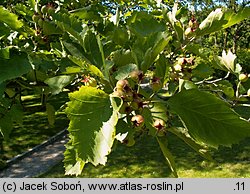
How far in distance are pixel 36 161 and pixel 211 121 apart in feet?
23.5

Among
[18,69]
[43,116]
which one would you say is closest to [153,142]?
[43,116]

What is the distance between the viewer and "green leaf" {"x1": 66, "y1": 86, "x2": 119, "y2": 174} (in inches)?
38.8

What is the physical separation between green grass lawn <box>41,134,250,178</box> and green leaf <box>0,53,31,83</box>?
17.9 ft

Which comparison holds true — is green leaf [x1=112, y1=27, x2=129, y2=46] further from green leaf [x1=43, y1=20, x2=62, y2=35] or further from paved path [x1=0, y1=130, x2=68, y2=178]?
paved path [x1=0, y1=130, x2=68, y2=178]

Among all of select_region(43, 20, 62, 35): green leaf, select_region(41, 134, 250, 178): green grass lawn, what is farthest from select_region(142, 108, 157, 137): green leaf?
select_region(41, 134, 250, 178): green grass lawn

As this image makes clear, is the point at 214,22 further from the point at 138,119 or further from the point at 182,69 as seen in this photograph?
A: the point at 138,119

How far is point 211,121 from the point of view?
→ 101cm

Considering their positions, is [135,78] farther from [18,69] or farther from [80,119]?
[18,69]

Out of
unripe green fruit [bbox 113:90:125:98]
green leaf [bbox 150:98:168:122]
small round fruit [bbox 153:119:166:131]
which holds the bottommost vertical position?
small round fruit [bbox 153:119:166:131]

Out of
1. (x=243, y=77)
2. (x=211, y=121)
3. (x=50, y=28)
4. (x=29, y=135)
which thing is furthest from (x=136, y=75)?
(x=29, y=135)

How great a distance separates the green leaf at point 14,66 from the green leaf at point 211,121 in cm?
55

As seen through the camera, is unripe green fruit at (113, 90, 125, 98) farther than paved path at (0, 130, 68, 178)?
No

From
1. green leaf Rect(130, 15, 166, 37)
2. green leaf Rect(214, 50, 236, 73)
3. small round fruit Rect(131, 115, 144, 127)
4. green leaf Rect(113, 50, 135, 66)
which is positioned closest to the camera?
small round fruit Rect(131, 115, 144, 127)

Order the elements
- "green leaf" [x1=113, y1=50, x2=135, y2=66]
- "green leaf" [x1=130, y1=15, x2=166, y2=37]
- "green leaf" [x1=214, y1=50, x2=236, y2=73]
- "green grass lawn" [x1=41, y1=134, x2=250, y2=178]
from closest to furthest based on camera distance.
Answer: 1. "green leaf" [x1=113, y1=50, x2=135, y2=66]
2. "green leaf" [x1=130, y1=15, x2=166, y2=37]
3. "green leaf" [x1=214, y1=50, x2=236, y2=73]
4. "green grass lawn" [x1=41, y1=134, x2=250, y2=178]
